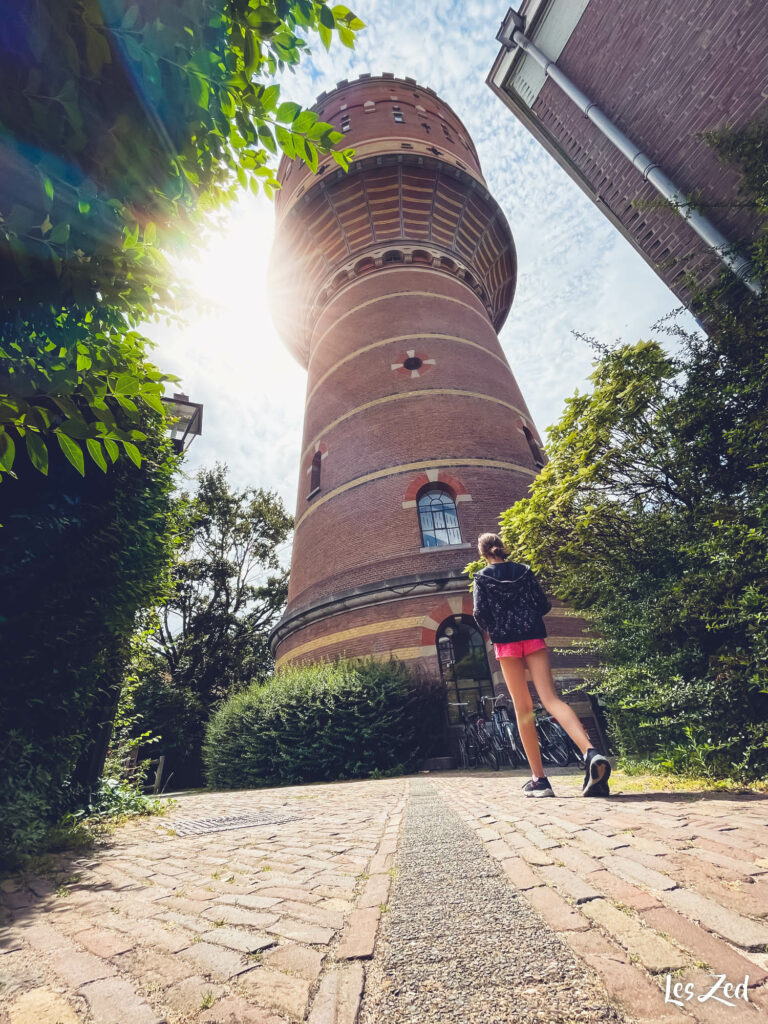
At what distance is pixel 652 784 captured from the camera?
376 centimetres

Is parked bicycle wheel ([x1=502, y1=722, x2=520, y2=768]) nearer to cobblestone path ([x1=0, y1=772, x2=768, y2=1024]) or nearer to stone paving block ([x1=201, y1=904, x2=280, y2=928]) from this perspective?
cobblestone path ([x1=0, y1=772, x2=768, y2=1024])

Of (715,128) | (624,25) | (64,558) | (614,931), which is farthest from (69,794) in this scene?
(624,25)

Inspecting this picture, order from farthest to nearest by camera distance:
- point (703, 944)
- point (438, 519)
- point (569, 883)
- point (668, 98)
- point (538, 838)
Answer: point (438, 519) → point (668, 98) → point (538, 838) → point (569, 883) → point (703, 944)

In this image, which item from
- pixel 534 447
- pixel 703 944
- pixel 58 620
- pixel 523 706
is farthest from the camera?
pixel 534 447

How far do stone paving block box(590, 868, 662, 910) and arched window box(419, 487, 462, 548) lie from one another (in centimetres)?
938

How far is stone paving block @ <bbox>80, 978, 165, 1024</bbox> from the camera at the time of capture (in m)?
1.10

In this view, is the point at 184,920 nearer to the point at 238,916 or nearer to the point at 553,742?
the point at 238,916

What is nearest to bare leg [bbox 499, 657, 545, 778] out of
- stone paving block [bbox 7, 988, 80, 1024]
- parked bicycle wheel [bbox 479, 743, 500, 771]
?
stone paving block [bbox 7, 988, 80, 1024]

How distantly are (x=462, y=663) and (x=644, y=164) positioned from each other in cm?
909

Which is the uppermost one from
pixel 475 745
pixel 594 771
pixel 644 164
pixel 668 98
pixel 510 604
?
pixel 668 98

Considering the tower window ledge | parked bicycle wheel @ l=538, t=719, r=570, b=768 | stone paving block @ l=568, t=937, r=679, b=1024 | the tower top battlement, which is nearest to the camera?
stone paving block @ l=568, t=937, r=679, b=1024

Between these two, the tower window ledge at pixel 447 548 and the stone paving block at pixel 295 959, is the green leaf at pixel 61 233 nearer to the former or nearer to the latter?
Answer: the stone paving block at pixel 295 959

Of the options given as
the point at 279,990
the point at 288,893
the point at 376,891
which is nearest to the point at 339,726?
the point at 288,893

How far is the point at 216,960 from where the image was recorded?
1350mm
